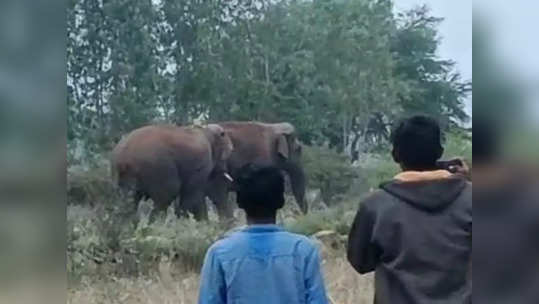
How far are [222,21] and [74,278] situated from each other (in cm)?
82

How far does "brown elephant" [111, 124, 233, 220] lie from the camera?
2684mm

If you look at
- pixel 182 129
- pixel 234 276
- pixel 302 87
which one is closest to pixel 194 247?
pixel 182 129

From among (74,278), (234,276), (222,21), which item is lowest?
(74,278)

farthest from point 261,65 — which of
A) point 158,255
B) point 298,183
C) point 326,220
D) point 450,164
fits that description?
point 450,164

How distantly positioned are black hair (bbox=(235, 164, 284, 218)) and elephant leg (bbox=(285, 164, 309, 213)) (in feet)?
2.92

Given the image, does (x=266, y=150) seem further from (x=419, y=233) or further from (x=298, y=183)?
(x=419, y=233)

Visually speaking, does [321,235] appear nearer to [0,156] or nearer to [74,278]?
[74,278]

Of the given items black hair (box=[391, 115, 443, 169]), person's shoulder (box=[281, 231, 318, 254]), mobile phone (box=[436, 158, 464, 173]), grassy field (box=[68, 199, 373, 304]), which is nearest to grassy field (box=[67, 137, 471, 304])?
grassy field (box=[68, 199, 373, 304])

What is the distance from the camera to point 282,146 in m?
2.63

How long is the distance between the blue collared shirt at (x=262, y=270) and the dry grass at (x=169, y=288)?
33.7 inches

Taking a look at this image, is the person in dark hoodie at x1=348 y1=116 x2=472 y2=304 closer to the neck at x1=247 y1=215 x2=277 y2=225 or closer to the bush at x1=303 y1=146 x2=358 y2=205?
the neck at x1=247 y1=215 x2=277 y2=225

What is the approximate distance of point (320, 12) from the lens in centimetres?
261

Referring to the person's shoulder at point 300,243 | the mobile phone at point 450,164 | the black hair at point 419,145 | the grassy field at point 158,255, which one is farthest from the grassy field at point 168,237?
the person's shoulder at point 300,243

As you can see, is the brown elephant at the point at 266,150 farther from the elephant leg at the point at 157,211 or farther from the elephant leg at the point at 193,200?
the elephant leg at the point at 157,211
